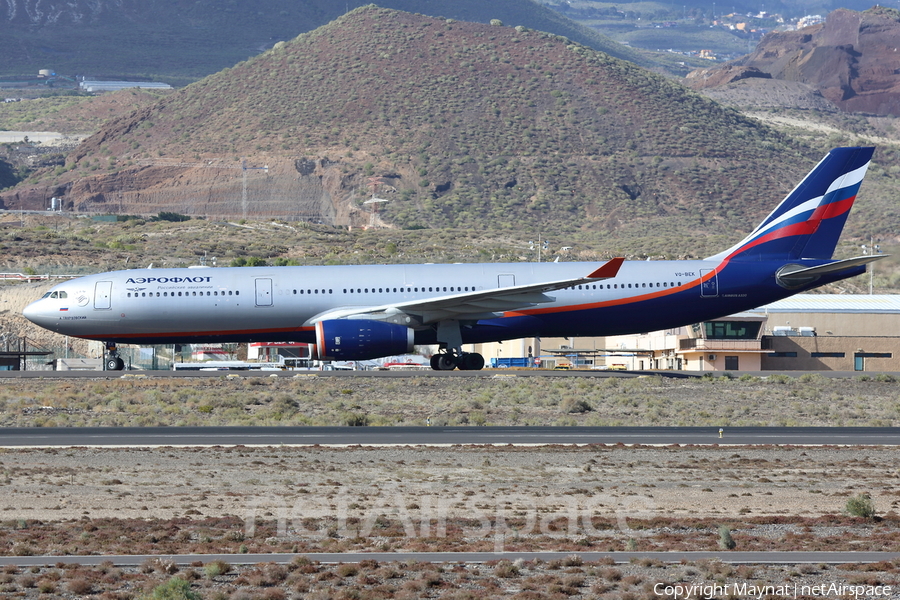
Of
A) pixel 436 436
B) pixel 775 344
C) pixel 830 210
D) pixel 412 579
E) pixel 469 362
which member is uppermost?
pixel 830 210

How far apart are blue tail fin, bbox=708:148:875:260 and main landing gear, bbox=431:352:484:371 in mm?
8858

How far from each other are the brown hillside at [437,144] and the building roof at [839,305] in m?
46.2

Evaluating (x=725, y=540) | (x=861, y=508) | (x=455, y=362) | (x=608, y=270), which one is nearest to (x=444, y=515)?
(x=725, y=540)

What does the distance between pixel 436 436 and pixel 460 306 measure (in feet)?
38.2

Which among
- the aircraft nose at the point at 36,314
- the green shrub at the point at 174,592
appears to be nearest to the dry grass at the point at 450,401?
the aircraft nose at the point at 36,314

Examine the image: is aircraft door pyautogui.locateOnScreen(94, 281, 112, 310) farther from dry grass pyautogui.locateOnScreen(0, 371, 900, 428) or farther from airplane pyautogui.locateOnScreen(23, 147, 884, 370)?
dry grass pyautogui.locateOnScreen(0, 371, 900, 428)

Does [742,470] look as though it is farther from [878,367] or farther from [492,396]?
[878,367]

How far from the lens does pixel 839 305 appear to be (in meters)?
58.6

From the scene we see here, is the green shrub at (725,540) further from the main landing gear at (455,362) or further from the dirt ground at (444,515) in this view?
the main landing gear at (455,362)

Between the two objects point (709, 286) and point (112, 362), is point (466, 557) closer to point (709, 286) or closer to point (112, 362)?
point (709, 286)

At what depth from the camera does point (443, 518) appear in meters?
15.1

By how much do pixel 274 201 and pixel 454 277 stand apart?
88.1 meters

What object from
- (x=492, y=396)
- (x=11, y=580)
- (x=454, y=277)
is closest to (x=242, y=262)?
(x=454, y=277)

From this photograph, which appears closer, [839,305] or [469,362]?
[469,362]
